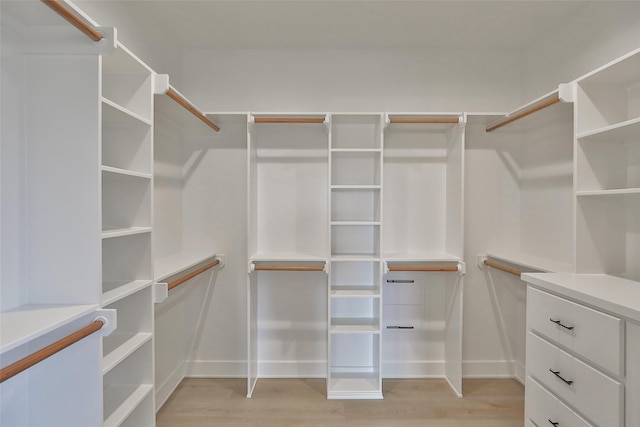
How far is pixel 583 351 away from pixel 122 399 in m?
1.99

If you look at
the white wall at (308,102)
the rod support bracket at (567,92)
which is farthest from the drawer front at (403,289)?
the rod support bracket at (567,92)

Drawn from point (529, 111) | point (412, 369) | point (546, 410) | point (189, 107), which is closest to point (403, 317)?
point (412, 369)

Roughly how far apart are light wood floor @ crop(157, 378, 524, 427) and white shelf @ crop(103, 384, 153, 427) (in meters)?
0.64

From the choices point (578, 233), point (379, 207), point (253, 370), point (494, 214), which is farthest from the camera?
point (494, 214)

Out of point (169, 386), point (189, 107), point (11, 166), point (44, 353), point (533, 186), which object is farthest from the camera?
point (533, 186)

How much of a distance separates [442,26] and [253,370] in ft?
9.29

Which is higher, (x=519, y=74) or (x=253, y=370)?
(x=519, y=74)

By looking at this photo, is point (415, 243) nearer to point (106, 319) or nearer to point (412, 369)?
point (412, 369)

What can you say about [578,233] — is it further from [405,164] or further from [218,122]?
[218,122]

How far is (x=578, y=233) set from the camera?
5.54 feet

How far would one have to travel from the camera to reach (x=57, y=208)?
4.00 feet

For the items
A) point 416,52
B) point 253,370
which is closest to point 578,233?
point 416,52

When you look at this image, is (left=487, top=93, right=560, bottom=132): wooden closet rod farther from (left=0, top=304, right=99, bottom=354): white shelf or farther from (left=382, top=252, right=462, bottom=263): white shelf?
(left=0, top=304, right=99, bottom=354): white shelf

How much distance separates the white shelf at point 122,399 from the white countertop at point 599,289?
1.93 meters
